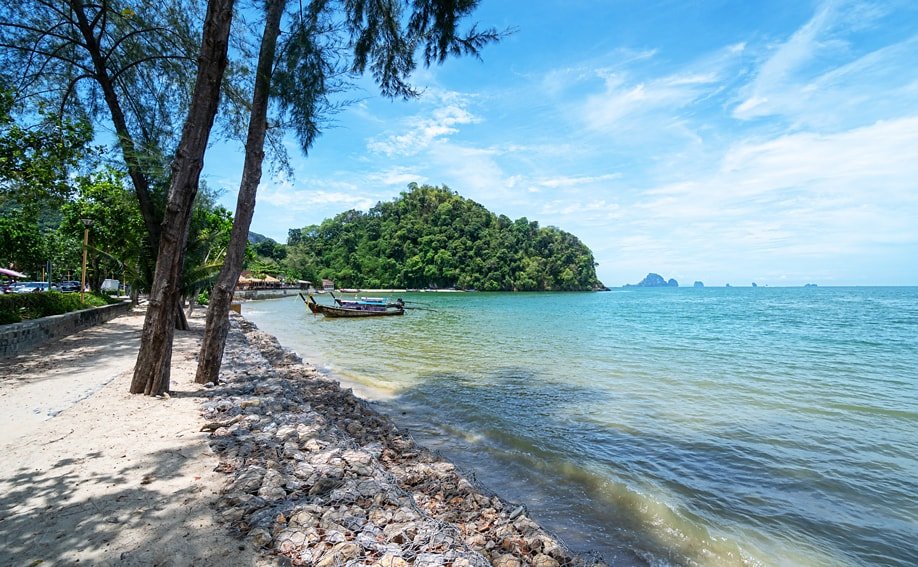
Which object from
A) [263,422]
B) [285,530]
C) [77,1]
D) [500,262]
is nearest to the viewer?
[285,530]

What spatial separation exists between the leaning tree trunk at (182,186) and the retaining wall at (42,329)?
17.3ft

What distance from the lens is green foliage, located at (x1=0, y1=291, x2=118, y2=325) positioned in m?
9.28

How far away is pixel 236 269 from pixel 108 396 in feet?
7.58

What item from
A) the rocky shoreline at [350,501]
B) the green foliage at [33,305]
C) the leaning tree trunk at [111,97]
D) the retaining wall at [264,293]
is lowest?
the retaining wall at [264,293]

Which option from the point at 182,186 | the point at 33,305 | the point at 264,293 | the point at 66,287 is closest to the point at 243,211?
the point at 182,186

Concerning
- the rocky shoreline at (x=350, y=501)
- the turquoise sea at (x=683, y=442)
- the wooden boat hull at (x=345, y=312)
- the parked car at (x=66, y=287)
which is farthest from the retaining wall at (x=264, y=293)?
the rocky shoreline at (x=350, y=501)

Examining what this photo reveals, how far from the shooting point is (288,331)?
21.5m

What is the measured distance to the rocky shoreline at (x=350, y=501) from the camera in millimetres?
2662

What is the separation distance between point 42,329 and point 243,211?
24.6 ft

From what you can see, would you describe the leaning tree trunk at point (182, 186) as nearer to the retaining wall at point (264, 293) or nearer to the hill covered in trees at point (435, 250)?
the retaining wall at point (264, 293)

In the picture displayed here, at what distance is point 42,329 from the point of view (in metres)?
9.97

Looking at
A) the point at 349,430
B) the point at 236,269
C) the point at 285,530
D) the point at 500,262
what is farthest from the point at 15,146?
the point at 500,262

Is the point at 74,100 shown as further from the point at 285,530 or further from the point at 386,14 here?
the point at 285,530

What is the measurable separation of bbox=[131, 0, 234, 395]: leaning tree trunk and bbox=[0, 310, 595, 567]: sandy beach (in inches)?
34.4
